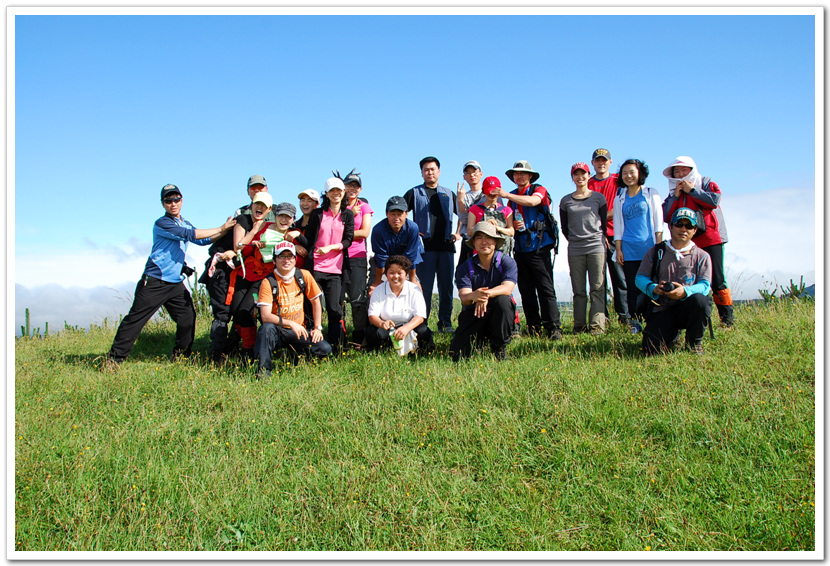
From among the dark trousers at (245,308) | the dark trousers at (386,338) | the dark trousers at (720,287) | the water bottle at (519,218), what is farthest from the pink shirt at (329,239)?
the dark trousers at (720,287)

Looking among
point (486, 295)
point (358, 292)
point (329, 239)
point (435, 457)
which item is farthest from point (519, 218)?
point (435, 457)

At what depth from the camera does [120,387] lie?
6.31 metres

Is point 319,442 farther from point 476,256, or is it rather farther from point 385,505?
point 476,256

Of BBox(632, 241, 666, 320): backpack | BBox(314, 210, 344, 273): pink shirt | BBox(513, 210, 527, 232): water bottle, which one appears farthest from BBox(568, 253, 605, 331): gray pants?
BBox(314, 210, 344, 273): pink shirt

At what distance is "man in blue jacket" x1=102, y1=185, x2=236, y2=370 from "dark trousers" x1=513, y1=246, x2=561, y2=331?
4154mm

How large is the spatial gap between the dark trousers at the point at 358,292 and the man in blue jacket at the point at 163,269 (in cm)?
172

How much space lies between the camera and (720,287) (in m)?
7.48

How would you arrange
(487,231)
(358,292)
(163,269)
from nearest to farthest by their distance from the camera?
(487,231)
(163,269)
(358,292)

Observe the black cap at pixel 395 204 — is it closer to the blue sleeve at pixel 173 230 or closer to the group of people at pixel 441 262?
the group of people at pixel 441 262

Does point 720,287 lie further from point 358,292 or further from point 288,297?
point 288,297

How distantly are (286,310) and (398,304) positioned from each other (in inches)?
55.9

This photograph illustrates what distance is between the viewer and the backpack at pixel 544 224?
7.93m

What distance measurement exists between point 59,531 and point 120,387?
2.56m

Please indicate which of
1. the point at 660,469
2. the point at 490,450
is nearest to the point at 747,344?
the point at 660,469
